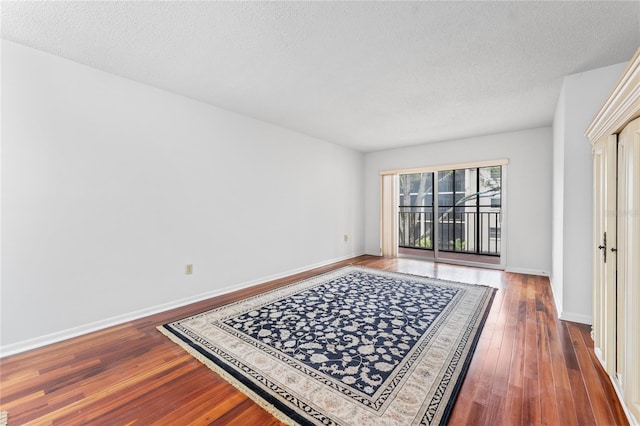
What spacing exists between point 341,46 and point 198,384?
2.62 meters

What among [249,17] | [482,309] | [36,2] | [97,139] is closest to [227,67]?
[249,17]

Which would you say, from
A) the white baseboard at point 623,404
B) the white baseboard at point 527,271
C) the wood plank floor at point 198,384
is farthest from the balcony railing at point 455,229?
the white baseboard at point 623,404

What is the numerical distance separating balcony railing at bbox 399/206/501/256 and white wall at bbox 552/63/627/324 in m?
2.89

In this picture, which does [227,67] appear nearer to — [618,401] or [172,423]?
[172,423]

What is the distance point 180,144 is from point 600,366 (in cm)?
416

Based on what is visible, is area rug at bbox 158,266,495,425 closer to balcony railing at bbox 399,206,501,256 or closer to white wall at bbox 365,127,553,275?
white wall at bbox 365,127,553,275

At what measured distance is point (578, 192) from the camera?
104 inches

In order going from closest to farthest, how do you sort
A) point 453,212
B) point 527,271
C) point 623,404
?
1. point 623,404
2. point 527,271
3. point 453,212

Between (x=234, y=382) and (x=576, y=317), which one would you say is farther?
(x=576, y=317)

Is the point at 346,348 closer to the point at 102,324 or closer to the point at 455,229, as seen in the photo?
the point at 102,324

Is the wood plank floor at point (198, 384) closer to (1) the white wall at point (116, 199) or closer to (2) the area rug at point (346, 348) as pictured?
(2) the area rug at point (346, 348)

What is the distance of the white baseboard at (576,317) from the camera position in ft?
8.42

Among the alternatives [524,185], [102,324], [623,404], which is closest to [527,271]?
[524,185]

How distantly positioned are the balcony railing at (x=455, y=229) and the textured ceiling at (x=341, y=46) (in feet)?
9.71
